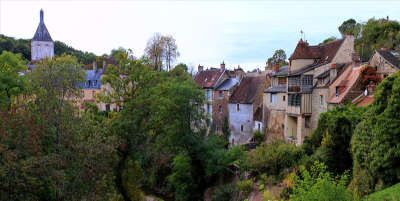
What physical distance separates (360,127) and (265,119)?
17.2 meters

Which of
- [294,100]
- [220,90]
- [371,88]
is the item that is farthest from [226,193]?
[220,90]

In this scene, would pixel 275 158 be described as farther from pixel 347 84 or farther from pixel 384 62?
pixel 384 62

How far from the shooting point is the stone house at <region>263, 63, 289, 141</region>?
31.2 m

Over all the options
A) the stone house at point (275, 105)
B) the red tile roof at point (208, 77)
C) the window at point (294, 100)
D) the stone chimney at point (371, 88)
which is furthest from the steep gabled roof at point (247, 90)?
the stone chimney at point (371, 88)

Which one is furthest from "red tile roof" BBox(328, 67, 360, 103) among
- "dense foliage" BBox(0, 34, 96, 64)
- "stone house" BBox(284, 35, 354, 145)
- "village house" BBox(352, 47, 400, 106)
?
"dense foliage" BBox(0, 34, 96, 64)

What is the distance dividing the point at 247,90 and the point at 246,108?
237 cm

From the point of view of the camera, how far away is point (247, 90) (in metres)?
38.2

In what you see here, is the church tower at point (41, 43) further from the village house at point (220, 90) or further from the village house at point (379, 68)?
the village house at point (379, 68)

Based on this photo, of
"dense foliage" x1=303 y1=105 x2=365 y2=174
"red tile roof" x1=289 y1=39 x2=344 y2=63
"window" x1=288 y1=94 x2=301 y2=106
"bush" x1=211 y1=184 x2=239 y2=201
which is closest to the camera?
"dense foliage" x1=303 y1=105 x2=365 y2=174

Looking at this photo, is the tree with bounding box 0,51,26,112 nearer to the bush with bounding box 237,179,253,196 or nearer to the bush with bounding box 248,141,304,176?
the bush with bounding box 237,179,253,196

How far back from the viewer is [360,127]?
55.7 ft

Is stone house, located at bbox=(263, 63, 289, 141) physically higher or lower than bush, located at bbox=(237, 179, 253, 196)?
higher

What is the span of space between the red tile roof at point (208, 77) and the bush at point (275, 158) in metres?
17.9

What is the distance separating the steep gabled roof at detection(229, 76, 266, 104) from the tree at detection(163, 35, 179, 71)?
18007 mm
